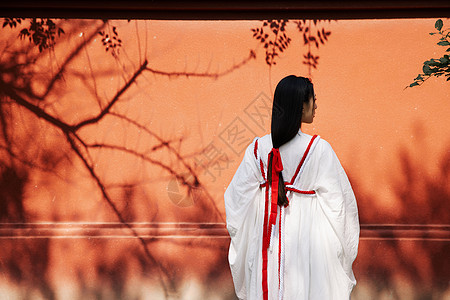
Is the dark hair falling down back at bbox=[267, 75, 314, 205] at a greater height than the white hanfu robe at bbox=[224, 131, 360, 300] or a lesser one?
greater

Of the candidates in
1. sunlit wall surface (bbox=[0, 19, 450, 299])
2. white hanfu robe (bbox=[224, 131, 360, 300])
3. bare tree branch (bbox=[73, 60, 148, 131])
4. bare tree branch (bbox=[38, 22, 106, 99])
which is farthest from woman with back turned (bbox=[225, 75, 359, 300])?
bare tree branch (bbox=[38, 22, 106, 99])

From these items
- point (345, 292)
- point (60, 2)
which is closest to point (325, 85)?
point (345, 292)

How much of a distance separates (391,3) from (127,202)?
A: 10.1 ft

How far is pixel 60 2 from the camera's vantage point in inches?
175

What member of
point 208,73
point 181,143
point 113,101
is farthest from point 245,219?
point 113,101

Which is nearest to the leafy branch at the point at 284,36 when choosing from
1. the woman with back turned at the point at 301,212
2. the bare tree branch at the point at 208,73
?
the bare tree branch at the point at 208,73

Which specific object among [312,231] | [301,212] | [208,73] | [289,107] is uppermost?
[208,73]

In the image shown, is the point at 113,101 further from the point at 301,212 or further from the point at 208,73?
the point at 301,212

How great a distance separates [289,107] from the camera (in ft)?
9.48

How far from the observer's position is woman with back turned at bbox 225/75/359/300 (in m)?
2.91

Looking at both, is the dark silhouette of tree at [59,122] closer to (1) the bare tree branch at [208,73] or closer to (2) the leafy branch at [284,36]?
(1) the bare tree branch at [208,73]

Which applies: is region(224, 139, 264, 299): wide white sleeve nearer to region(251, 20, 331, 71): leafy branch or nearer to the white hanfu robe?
the white hanfu robe

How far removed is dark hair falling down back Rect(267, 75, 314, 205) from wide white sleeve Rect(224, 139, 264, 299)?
0.29 m

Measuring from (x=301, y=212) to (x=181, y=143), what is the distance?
1.83m
